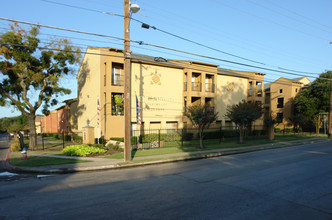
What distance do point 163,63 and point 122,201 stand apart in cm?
1793

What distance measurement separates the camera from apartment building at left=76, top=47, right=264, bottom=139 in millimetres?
19250

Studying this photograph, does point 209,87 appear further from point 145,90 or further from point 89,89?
point 89,89

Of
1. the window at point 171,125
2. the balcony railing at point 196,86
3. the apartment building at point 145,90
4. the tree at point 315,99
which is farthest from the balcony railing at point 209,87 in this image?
the tree at point 315,99

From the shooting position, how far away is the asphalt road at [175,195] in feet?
16.0

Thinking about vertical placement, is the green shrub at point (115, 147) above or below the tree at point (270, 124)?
below

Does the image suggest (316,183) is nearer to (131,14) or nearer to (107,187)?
(107,187)

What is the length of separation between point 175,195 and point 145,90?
15.9 m

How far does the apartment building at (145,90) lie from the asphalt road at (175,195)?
33.2 feet

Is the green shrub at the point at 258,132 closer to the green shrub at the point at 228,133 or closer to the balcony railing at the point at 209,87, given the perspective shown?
the green shrub at the point at 228,133

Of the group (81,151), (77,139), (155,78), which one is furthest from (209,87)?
(81,151)

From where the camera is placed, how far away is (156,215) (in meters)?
4.77

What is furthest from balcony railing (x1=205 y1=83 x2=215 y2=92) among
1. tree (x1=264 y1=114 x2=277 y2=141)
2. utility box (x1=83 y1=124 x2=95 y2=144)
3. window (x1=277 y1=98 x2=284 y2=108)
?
window (x1=277 y1=98 x2=284 y2=108)

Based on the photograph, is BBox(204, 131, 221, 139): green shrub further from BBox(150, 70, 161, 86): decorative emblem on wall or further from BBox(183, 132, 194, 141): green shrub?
BBox(150, 70, 161, 86): decorative emblem on wall

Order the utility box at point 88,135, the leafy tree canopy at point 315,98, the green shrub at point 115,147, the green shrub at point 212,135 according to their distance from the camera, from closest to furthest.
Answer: the green shrub at point 115,147
the utility box at point 88,135
the green shrub at point 212,135
the leafy tree canopy at point 315,98
